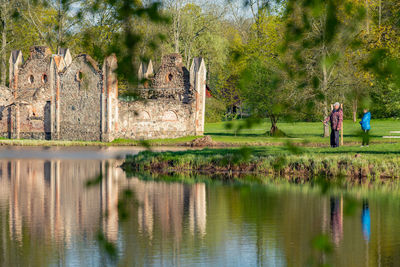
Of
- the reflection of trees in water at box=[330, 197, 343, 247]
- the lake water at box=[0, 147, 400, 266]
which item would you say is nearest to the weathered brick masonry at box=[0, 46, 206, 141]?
the lake water at box=[0, 147, 400, 266]

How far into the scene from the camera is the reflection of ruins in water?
54.1 feet

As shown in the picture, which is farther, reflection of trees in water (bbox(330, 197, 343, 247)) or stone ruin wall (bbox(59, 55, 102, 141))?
stone ruin wall (bbox(59, 55, 102, 141))

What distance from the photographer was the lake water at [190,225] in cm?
1359

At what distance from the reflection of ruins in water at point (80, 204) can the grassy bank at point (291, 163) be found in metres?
1.77

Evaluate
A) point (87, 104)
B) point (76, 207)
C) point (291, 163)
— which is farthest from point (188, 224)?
point (87, 104)

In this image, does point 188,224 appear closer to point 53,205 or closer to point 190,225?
point 190,225

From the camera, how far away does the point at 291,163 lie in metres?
25.4

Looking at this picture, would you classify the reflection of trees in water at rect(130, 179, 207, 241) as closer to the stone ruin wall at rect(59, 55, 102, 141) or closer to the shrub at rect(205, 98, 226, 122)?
the stone ruin wall at rect(59, 55, 102, 141)

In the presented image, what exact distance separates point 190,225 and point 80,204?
473cm

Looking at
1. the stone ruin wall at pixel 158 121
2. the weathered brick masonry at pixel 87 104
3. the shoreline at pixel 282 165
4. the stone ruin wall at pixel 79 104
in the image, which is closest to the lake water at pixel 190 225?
the shoreline at pixel 282 165

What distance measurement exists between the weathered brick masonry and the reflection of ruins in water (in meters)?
16.9

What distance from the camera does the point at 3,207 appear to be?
19.8m

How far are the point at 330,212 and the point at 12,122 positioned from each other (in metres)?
34.5

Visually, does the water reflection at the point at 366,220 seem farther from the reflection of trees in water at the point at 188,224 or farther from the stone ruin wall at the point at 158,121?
the stone ruin wall at the point at 158,121
